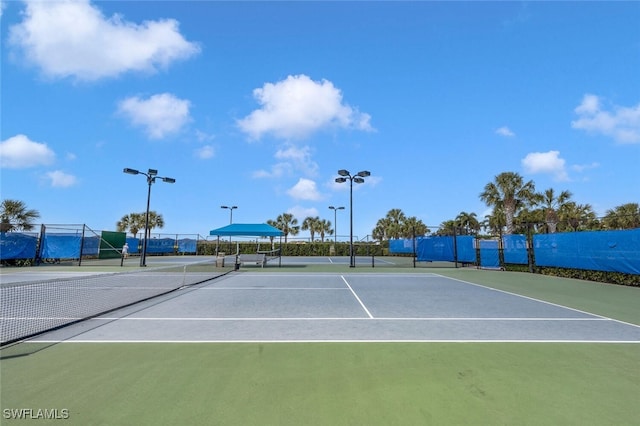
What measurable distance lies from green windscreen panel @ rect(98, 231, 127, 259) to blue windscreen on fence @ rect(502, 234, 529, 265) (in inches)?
1305

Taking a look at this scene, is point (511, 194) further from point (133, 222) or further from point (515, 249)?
point (133, 222)

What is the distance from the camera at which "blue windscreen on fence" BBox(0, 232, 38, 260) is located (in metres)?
22.2

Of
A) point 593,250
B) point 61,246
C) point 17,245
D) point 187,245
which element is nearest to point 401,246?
point 593,250

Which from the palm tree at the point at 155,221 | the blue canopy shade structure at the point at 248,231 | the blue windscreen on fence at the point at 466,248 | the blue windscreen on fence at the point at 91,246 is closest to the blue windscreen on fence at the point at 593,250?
the blue windscreen on fence at the point at 466,248

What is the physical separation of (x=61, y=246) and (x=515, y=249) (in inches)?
1287

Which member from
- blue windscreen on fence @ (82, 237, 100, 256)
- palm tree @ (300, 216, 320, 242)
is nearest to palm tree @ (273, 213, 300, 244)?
palm tree @ (300, 216, 320, 242)
